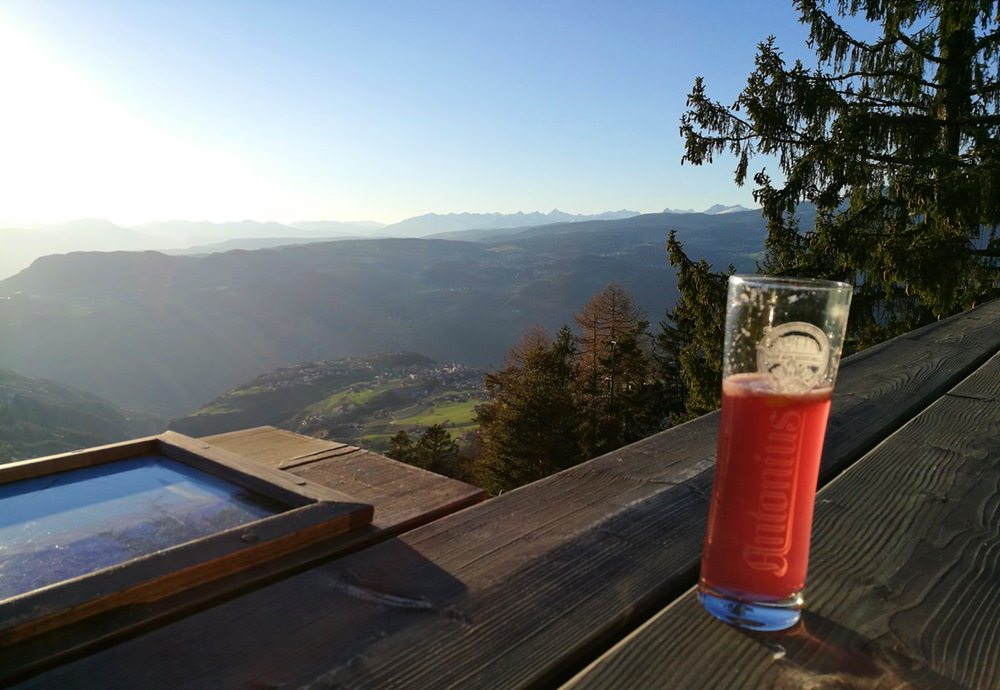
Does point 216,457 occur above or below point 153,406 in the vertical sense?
above

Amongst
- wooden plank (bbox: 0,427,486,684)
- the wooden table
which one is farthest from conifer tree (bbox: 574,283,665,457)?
the wooden table

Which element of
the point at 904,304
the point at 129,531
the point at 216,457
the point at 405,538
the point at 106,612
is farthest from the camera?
the point at 904,304

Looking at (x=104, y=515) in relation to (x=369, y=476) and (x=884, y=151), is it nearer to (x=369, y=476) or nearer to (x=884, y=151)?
(x=369, y=476)

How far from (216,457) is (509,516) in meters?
0.76

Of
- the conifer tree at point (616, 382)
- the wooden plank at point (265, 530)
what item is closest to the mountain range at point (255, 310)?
the conifer tree at point (616, 382)

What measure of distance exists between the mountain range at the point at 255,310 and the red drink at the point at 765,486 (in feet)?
343

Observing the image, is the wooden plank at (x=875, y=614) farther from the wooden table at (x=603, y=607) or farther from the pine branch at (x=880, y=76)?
the pine branch at (x=880, y=76)

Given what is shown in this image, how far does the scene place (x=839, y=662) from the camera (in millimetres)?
737

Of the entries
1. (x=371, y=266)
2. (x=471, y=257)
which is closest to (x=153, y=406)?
(x=371, y=266)

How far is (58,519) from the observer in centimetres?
129

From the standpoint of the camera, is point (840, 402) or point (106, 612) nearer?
point (106, 612)

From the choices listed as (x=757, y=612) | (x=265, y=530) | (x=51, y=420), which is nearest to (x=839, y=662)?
(x=757, y=612)

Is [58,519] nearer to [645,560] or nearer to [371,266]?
[645,560]

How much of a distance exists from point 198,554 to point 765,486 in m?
0.78
